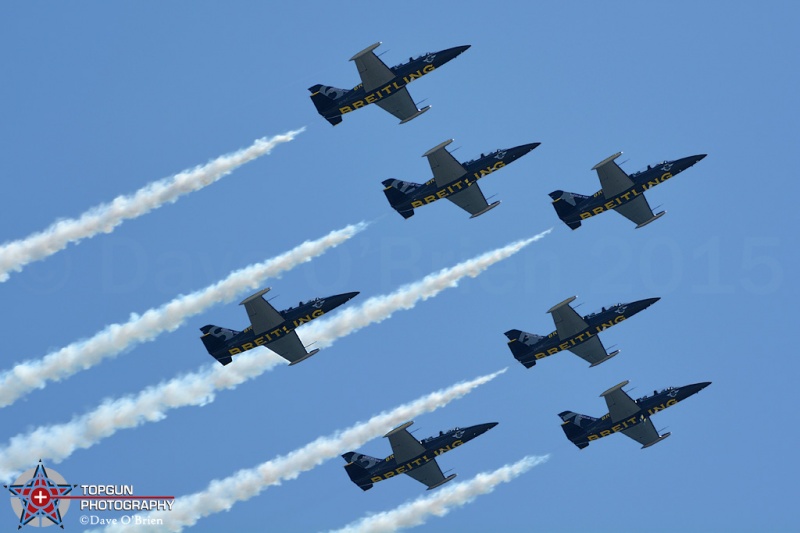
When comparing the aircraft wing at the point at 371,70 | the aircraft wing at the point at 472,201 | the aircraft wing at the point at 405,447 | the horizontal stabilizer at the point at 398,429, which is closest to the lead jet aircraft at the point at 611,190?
the aircraft wing at the point at 472,201

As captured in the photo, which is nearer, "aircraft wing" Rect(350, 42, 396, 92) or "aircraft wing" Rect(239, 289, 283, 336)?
"aircraft wing" Rect(239, 289, 283, 336)

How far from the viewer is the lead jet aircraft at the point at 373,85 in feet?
408

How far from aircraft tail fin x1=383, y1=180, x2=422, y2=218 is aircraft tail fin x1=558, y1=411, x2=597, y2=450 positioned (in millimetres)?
19808

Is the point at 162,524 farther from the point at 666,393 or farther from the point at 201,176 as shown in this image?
the point at 666,393

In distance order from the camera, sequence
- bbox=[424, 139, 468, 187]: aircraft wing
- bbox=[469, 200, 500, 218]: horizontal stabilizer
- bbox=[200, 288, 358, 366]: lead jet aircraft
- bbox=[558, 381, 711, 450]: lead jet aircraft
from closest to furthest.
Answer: bbox=[200, 288, 358, 366]: lead jet aircraft → bbox=[424, 139, 468, 187]: aircraft wing → bbox=[469, 200, 500, 218]: horizontal stabilizer → bbox=[558, 381, 711, 450]: lead jet aircraft

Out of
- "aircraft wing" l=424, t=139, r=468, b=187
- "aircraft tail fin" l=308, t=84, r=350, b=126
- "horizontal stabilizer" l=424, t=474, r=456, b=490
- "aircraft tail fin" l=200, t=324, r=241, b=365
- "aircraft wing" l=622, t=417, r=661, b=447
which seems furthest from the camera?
"aircraft wing" l=622, t=417, r=661, b=447

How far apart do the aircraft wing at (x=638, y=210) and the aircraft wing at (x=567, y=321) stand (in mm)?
9557

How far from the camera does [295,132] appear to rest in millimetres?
127500

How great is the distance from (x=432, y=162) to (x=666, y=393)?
24796mm

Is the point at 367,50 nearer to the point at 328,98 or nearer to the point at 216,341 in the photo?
the point at 328,98

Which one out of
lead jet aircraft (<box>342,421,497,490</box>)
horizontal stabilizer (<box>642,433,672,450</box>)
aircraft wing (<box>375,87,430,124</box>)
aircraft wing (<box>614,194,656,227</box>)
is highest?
aircraft wing (<box>375,87,430,124</box>)

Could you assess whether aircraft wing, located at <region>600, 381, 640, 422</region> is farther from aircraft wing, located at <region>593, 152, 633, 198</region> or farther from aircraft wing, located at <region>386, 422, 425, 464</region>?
aircraft wing, located at <region>593, 152, 633, 198</region>

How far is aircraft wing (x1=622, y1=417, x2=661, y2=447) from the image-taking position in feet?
437

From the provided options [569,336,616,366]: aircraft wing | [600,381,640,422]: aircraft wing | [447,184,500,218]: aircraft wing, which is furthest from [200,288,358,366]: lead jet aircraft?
[600,381,640,422]: aircraft wing
